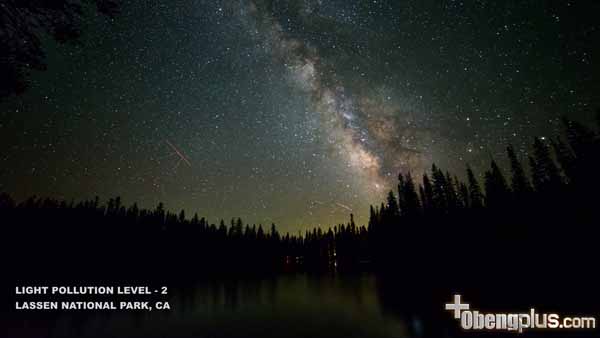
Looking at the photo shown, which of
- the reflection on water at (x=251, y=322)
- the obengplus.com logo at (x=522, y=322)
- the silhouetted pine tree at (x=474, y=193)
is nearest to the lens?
the obengplus.com logo at (x=522, y=322)

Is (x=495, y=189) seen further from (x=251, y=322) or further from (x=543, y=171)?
(x=251, y=322)

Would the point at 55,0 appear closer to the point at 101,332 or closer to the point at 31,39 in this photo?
the point at 31,39

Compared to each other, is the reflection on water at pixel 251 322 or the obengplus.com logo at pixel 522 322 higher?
the obengplus.com logo at pixel 522 322

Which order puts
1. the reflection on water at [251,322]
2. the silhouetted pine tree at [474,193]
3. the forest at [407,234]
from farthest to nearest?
the silhouetted pine tree at [474,193]
the forest at [407,234]
the reflection on water at [251,322]

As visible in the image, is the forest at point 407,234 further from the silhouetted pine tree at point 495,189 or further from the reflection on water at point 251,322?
the reflection on water at point 251,322

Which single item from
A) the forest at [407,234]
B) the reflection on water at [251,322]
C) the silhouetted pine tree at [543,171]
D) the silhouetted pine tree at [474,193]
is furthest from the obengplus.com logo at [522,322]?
the silhouetted pine tree at [474,193]

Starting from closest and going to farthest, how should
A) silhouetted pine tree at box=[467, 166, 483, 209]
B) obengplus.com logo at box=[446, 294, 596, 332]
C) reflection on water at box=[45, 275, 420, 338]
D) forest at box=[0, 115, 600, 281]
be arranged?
1. obengplus.com logo at box=[446, 294, 596, 332]
2. reflection on water at box=[45, 275, 420, 338]
3. forest at box=[0, 115, 600, 281]
4. silhouetted pine tree at box=[467, 166, 483, 209]

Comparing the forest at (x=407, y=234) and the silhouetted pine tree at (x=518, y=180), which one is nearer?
the forest at (x=407, y=234)

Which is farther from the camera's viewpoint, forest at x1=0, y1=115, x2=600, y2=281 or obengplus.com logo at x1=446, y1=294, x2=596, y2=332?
forest at x1=0, y1=115, x2=600, y2=281

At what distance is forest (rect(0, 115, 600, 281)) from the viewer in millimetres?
39000

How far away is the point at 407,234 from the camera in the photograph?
7125cm

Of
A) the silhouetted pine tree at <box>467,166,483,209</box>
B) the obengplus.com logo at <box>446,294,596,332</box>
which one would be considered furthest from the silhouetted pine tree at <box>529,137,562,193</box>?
the obengplus.com logo at <box>446,294,596,332</box>

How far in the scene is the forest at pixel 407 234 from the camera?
3900 cm

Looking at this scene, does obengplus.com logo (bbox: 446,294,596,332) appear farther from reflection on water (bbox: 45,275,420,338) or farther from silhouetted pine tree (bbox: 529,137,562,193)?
silhouetted pine tree (bbox: 529,137,562,193)
